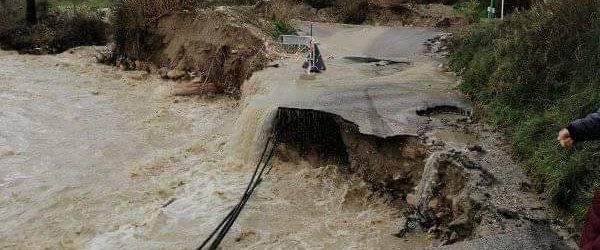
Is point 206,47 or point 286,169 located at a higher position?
point 206,47

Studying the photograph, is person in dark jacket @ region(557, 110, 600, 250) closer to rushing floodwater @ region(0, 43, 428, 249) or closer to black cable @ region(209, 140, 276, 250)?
rushing floodwater @ region(0, 43, 428, 249)

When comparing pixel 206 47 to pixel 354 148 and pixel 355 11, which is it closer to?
pixel 354 148

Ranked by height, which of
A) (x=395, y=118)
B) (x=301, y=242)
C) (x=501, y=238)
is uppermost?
(x=395, y=118)

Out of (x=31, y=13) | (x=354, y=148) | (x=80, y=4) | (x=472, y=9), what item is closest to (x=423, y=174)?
(x=354, y=148)

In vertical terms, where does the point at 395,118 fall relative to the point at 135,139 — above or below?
above

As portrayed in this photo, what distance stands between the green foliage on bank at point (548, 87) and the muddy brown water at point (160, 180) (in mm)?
1570

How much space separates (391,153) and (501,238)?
2544 mm

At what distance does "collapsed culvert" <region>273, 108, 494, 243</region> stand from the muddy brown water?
0.19 metres

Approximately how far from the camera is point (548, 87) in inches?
286

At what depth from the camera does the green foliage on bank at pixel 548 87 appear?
17.8ft

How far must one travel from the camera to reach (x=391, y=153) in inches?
292

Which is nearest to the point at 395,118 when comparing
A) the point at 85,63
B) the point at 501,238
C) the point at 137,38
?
the point at 501,238

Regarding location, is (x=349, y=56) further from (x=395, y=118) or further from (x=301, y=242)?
(x=301, y=242)

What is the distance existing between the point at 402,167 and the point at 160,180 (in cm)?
370
